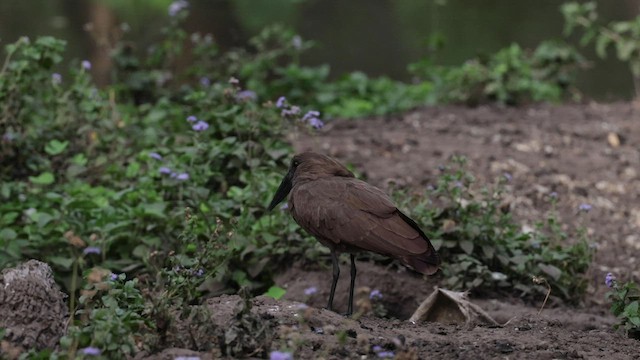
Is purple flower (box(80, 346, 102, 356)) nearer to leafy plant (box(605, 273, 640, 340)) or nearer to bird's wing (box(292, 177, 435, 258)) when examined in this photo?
bird's wing (box(292, 177, 435, 258))

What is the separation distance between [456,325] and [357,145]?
3944 millimetres

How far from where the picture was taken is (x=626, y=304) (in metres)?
4.54

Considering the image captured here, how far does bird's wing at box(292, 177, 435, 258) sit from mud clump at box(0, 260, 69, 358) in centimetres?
126

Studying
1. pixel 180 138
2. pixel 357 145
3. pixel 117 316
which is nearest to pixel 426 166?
pixel 357 145

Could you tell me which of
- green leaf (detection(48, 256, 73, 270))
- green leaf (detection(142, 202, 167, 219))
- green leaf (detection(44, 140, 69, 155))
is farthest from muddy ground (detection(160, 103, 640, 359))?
green leaf (detection(44, 140, 69, 155))

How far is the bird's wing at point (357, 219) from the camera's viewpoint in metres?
4.55

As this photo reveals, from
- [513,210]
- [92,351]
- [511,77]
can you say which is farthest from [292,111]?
[511,77]

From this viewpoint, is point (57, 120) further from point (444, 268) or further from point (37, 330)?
point (37, 330)

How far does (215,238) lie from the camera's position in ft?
14.3

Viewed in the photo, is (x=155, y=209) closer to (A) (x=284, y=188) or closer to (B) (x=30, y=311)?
(A) (x=284, y=188)

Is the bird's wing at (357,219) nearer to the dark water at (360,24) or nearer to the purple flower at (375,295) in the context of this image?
the purple flower at (375,295)

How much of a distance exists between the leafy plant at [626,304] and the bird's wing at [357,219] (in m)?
0.75

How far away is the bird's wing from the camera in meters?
4.55

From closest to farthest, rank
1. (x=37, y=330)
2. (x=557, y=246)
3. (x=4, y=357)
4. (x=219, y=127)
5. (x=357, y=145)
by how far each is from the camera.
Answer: (x=4, y=357) → (x=37, y=330) → (x=557, y=246) → (x=219, y=127) → (x=357, y=145)
